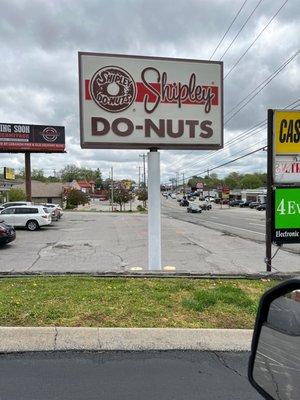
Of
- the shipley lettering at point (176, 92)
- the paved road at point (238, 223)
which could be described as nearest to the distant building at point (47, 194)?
the paved road at point (238, 223)

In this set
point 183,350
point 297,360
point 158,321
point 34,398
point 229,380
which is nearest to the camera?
point 297,360

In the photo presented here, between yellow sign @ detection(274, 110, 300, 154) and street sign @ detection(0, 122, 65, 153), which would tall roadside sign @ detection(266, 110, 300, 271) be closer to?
yellow sign @ detection(274, 110, 300, 154)

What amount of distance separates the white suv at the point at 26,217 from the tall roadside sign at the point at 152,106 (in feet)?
58.5

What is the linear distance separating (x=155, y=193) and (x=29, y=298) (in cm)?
432

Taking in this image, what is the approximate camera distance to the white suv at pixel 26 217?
86.4ft

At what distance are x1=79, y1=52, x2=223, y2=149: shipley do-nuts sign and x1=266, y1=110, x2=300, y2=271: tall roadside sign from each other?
137 cm

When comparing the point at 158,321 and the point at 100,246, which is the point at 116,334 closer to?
the point at 158,321

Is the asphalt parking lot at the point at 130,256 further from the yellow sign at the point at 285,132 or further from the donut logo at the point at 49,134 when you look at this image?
the donut logo at the point at 49,134

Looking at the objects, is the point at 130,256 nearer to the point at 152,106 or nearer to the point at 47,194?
the point at 152,106

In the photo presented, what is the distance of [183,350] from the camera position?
4.77m

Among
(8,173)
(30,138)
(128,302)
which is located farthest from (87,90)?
(8,173)

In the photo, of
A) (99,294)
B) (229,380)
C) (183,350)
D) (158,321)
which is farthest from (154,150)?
(229,380)

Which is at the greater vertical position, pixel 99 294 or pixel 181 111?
pixel 181 111

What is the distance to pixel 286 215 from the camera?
30.9ft
